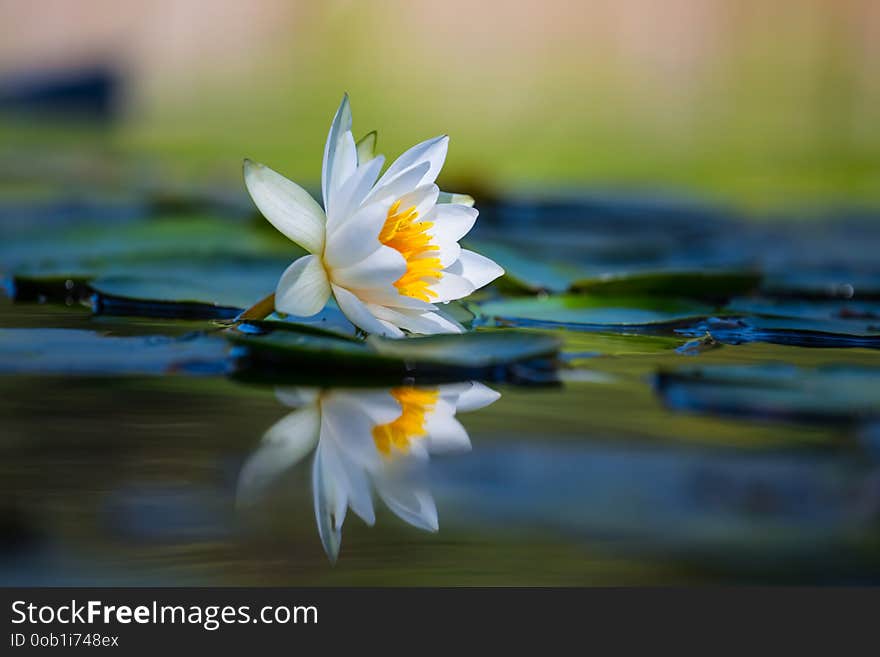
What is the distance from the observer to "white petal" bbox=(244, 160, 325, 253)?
38.1 inches

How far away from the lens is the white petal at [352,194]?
0.91 meters

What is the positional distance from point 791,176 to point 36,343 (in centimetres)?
353

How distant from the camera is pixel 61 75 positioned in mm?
4664

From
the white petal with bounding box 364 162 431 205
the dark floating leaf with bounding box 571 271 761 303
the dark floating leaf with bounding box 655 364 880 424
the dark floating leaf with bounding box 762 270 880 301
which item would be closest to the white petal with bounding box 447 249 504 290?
the white petal with bounding box 364 162 431 205

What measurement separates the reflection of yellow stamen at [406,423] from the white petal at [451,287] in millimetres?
155

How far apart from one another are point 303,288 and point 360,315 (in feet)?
0.20

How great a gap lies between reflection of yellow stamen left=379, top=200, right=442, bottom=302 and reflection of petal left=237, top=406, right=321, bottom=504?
22cm

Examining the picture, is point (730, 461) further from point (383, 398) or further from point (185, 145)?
point (185, 145)

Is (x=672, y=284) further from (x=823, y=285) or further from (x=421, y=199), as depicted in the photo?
(x=421, y=199)

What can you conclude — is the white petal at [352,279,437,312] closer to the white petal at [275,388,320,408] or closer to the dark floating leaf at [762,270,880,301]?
the white petal at [275,388,320,408]

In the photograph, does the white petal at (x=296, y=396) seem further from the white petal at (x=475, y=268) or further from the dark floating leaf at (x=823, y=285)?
the dark floating leaf at (x=823, y=285)

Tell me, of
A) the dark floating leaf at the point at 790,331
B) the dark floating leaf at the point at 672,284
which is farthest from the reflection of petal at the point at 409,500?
the dark floating leaf at the point at 672,284

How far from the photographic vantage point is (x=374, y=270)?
92cm

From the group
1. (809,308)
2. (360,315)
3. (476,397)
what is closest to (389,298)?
(360,315)
